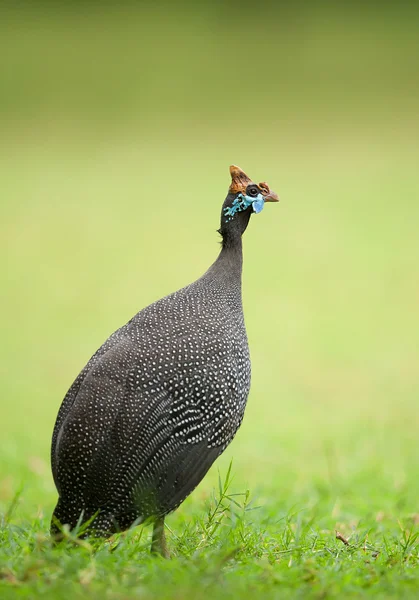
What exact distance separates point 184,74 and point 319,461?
8512 mm

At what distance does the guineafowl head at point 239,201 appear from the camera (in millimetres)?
3889

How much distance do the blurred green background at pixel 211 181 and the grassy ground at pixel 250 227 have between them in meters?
0.03

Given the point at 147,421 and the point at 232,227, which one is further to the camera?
the point at 232,227

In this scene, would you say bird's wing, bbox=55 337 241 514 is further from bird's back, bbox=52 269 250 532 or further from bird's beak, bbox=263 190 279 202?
bird's beak, bbox=263 190 279 202

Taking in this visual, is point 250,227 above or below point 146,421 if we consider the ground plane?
above

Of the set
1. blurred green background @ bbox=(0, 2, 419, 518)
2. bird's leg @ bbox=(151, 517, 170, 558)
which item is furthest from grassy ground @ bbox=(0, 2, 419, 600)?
bird's leg @ bbox=(151, 517, 170, 558)

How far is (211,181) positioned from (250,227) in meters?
1.08

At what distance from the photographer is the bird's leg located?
135 inches

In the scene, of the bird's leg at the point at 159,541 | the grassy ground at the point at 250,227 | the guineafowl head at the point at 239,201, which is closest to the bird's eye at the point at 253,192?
the guineafowl head at the point at 239,201

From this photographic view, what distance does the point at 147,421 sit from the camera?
3.37 meters

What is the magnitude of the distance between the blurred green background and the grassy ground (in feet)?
0.10

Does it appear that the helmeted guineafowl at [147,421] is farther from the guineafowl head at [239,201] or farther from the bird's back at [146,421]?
the guineafowl head at [239,201]

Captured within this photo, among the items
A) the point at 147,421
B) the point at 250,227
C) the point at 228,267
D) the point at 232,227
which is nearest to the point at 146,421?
the point at 147,421

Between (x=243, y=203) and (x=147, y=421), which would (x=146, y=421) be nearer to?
(x=147, y=421)
